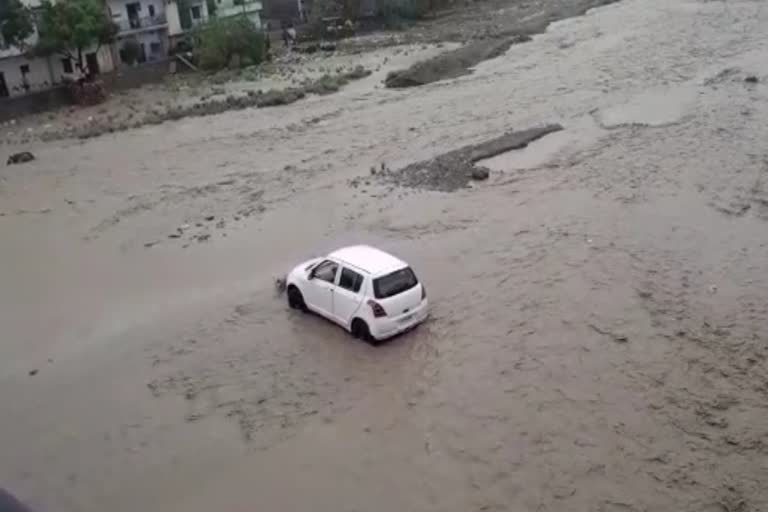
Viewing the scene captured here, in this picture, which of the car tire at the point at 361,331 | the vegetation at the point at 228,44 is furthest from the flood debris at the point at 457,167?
the vegetation at the point at 228,44

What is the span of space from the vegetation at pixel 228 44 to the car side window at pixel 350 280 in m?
32.2

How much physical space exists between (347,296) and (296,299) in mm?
1802

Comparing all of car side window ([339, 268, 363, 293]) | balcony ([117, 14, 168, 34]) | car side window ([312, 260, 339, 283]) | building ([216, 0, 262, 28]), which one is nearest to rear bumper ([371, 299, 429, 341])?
car side window ([339, 268, 363, 293])

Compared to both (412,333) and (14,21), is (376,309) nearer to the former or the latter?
(412,333)

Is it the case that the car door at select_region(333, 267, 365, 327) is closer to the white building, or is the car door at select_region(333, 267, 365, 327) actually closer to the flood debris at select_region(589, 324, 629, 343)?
the flood debris at select_region(589, 324, 629, 343)

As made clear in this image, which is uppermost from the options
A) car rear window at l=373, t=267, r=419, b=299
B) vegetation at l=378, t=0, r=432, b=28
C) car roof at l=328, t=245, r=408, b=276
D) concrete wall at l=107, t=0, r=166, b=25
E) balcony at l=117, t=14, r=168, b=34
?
concrete wall at l=107, t=0, r=166, b=25

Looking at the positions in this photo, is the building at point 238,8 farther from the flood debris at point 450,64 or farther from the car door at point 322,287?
the car door at point 322,287

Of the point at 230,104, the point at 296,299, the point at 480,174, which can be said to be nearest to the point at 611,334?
the point at 296,299

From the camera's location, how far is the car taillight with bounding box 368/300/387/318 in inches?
507

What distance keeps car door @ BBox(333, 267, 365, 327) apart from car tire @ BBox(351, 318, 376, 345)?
13cm

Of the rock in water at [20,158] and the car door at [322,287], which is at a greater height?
the car door at [322,287]

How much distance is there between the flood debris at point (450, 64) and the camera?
3522cm

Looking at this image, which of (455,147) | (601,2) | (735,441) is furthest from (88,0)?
(735,441)

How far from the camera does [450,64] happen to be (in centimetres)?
3759
